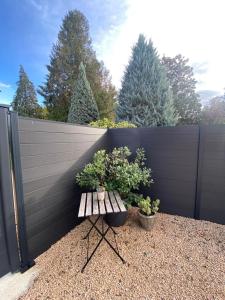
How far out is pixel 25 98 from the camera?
13.2m

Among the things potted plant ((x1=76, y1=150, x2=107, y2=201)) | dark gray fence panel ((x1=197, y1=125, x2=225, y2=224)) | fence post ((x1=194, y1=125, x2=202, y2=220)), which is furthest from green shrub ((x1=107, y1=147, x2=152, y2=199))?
dark gray fence panel ((x1=197, y1=125, x2=225, y2=224))

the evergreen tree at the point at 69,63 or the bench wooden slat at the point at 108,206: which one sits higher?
the evergreen tree at the point at 69,63

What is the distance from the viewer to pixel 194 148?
2.59 m

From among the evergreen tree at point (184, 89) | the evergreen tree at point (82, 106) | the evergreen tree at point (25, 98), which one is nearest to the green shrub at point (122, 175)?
the evergreen tree at point (82, 106)

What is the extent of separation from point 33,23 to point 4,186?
6.26 meters

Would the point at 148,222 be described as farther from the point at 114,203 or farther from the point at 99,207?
the point at 99,207

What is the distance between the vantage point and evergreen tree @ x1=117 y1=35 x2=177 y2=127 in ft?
18.6

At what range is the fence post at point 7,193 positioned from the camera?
4.71ft

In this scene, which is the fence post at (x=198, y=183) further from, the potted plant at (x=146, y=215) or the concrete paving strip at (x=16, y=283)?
the concrete paving strip at (x=16, y=283)

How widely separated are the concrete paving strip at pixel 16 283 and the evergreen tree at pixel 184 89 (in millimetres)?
12176

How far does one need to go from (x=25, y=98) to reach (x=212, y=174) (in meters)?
14.7

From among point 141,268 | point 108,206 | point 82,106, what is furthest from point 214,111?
point 141,268

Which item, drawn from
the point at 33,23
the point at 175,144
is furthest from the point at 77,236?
the point at 33,23

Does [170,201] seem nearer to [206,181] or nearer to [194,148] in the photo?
[206,181]
